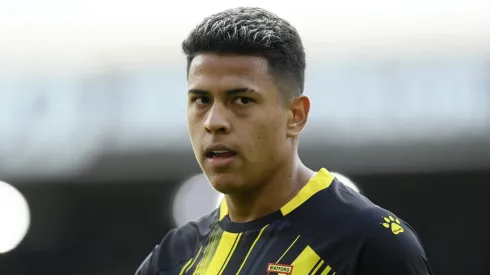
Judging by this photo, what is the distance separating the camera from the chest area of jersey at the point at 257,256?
2627mm

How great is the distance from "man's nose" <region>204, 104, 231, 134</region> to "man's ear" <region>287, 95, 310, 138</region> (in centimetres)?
23

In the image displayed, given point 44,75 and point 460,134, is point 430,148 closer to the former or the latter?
point 460,134

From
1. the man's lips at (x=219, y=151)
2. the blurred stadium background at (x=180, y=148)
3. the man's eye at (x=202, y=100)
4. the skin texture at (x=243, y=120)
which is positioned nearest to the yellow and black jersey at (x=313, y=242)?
the skin texture at (x=243, y=120)

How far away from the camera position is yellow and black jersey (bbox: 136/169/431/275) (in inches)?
99.2

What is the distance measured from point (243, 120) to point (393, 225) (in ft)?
1.79

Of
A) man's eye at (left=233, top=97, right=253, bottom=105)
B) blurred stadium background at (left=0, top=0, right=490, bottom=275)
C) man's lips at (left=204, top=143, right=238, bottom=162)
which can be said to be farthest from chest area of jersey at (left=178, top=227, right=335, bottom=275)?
blurred stadium background at (left=0, top=0, right=490, bottom=275)

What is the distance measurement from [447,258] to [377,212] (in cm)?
617

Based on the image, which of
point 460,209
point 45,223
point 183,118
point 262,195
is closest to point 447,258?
point 460,209

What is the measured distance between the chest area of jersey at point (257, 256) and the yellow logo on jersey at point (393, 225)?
0.68ft

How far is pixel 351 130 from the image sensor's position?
8.81 m

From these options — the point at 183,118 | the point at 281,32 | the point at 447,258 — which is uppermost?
the point at 281,32

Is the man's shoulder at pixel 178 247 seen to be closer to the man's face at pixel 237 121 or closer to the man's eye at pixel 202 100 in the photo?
the man's face at pixel 237 121

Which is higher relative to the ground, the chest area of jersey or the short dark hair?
the short dark hair

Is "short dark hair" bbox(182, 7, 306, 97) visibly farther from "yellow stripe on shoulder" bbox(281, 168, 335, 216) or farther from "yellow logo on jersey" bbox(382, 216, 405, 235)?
"yellow logo on jersey" bbox(382, 216, 405, 235)
